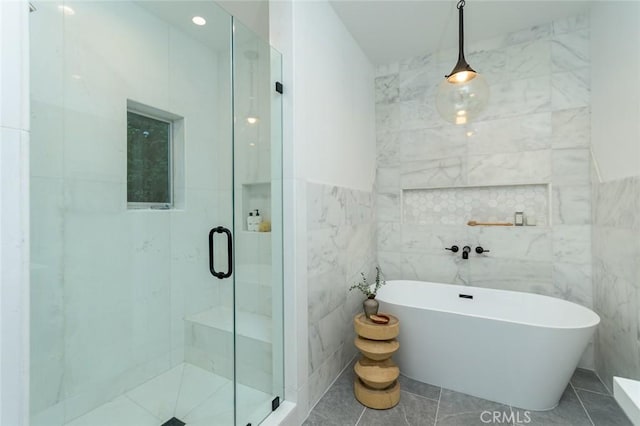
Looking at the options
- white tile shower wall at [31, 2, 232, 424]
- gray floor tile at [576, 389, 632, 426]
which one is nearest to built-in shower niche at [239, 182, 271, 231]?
white tile shower wall at [31, 2, 232, 424]

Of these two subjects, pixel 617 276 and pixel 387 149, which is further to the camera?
pixel 387 149

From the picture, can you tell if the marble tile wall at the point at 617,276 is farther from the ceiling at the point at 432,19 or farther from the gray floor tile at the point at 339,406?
the gray floor tile at the point at 339,406

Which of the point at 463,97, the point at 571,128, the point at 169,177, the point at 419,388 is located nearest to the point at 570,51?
the point at 571,128

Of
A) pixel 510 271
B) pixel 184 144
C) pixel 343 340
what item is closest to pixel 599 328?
pixel 510 271

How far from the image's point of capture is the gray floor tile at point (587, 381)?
2008 mm

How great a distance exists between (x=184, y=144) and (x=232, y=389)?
186 centimetres

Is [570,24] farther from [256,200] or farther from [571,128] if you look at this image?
[256,200]

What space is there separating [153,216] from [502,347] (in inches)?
102

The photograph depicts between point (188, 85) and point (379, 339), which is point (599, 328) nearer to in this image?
point (379, 339)

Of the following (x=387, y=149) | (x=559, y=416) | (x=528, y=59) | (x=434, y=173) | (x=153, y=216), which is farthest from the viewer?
(x=387, y=149)

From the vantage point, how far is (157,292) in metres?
2.22

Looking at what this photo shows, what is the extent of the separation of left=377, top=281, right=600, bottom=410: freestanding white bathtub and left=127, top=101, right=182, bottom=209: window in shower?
76.2 inches

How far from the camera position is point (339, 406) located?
1.87m

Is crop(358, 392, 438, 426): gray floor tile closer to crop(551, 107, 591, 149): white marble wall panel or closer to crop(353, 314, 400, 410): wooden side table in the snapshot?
crop(353, 314, 400, 410): wooden side table
